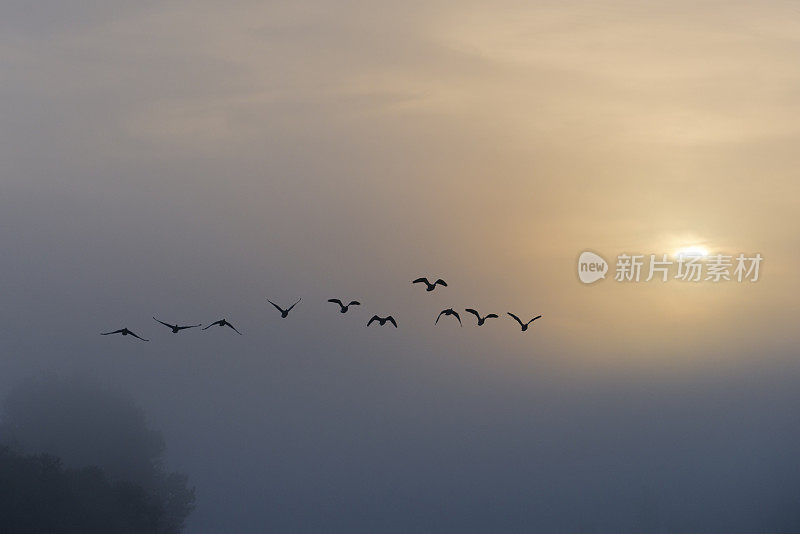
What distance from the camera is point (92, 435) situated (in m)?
164

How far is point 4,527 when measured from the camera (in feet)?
309

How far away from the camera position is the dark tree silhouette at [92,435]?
484ft

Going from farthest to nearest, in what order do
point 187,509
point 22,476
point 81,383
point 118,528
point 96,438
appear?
point 81,383
point 96,438
point 187,509
point 118,528
point 22,476

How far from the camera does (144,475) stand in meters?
151

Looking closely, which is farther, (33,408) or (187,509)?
(33,408)

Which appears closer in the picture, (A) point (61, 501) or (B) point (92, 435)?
(A) point (61, 501)

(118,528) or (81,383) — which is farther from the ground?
(81,383)

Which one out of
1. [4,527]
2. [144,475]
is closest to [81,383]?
[144,475]

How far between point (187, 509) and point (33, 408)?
4317 cm

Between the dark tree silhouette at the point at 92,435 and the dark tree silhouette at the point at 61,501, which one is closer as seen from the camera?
the dark tree silhouette at the point at 61,501

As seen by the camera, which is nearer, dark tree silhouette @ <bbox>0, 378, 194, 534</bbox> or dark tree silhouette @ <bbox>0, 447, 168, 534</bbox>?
dark tree silhouette @ <bbox>0, 447, 168, 534</bbox>

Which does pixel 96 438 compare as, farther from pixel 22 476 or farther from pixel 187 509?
pixel 22 476

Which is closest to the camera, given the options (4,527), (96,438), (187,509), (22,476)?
(4,527)

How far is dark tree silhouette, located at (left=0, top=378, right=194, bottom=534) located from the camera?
484 ft
